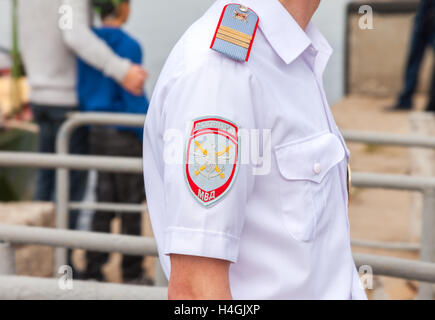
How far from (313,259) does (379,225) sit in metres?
4.08

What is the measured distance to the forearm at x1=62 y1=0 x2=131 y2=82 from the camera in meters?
3.21

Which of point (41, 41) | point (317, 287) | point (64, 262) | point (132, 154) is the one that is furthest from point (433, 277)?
point (41, 41)

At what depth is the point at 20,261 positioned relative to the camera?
119 inches

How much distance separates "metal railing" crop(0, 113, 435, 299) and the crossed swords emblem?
1.83ft

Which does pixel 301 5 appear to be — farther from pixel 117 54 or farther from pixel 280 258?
pixel 117 54

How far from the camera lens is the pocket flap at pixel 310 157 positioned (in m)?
1.01

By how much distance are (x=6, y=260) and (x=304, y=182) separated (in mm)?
680

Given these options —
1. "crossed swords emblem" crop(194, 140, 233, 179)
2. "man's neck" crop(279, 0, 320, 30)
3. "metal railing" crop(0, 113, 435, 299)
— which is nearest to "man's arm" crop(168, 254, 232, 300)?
"crossed swords emblem" crop(194, 140, 233, 179)

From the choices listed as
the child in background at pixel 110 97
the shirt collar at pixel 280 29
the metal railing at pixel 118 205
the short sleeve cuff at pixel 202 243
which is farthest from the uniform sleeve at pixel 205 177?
the child in background at pixel 110 97

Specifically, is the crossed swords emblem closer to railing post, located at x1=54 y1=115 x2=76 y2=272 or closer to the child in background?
railing post, located at x1=54 y1=115 x2=76 y2=272

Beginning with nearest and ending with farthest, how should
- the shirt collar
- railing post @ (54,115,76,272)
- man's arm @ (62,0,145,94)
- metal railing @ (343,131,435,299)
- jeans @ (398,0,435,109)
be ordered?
the shirt collar
metal railing @ (343,131,435,299)
railing post @ (54,115,76,272)
man's arm @ (62,0,145,94)
jeans @ (398,0,435,109)

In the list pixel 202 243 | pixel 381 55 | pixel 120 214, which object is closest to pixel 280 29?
pixel 202 243

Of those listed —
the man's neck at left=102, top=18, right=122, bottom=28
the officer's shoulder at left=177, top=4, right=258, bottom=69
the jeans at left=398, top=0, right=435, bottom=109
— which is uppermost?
the jeans at left=398, top=0, right=435, bottom=109

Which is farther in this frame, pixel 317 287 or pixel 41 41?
pixel 41 41
